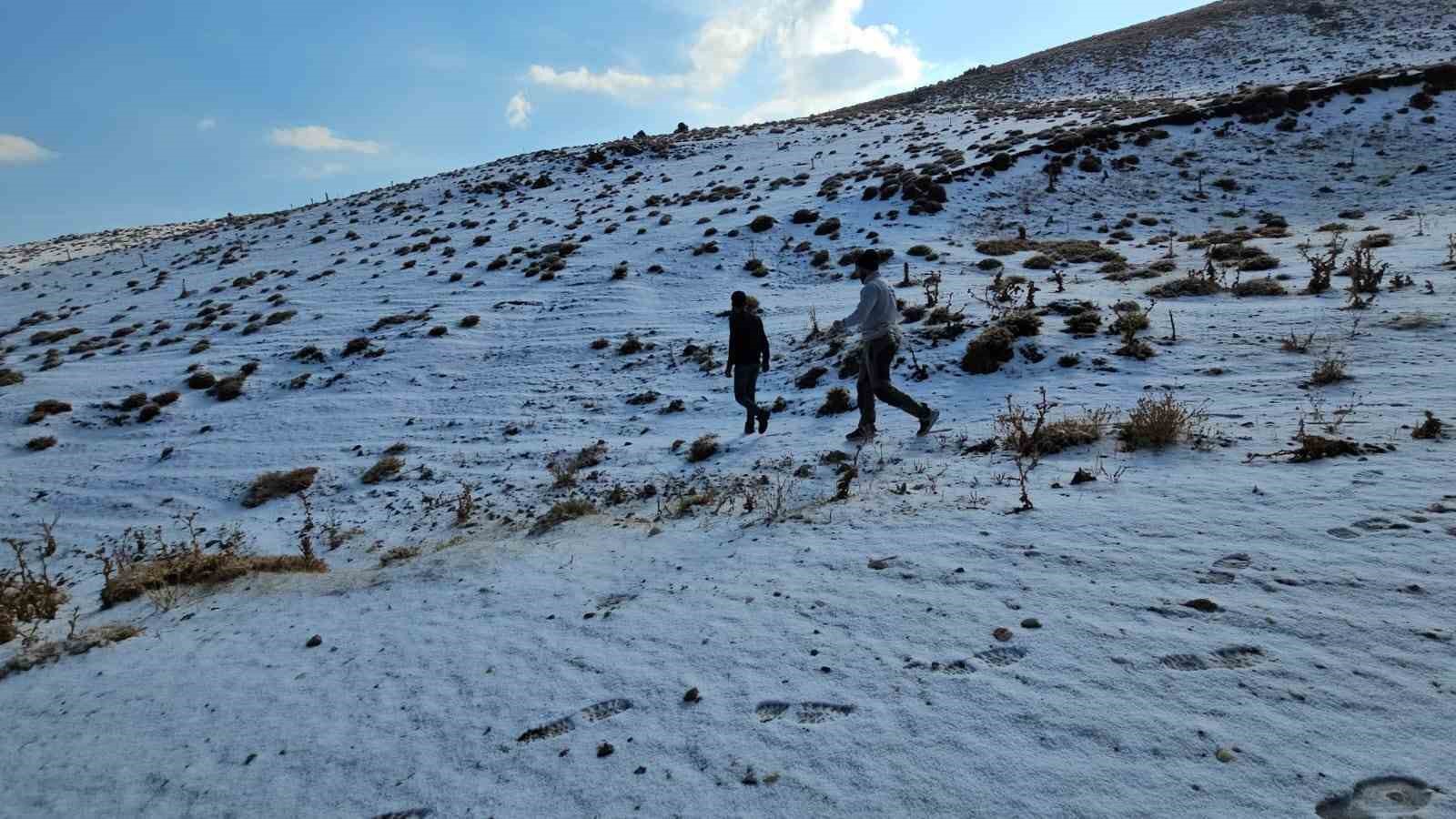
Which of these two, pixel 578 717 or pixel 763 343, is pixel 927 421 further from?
pixel 578 717

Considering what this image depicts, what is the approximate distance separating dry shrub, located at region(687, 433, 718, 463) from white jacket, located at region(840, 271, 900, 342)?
7.88 feet

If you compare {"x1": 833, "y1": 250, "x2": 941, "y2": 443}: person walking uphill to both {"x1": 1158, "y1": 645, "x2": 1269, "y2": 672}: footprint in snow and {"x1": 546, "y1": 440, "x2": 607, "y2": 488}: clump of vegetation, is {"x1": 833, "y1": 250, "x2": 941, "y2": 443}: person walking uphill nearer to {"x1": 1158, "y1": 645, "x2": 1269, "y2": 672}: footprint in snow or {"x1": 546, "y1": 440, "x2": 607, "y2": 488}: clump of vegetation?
{"x1": 546, "y1": 440, "x2": 607, "y2": 488}: clump of vegetation

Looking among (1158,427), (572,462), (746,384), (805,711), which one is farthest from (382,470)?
(1158,427)

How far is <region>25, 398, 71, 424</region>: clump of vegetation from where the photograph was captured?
13219 mm

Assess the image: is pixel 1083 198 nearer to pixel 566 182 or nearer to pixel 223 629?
pixel 223 629

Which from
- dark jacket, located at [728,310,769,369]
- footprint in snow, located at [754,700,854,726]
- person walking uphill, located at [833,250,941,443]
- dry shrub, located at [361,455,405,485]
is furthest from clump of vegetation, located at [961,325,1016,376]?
dry shrub, located at [361,455,405,485]

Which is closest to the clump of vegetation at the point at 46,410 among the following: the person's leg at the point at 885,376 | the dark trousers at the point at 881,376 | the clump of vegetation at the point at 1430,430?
the dark trousers at the point at 881,376

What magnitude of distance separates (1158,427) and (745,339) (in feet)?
14.6

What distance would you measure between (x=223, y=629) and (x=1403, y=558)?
802cm

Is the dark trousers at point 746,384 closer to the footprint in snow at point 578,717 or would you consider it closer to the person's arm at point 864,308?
the person's arm at point 864,308

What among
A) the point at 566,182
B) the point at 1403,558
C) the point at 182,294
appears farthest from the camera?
the point at 566,182

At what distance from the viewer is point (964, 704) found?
323cm

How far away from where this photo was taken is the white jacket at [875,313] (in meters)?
6.85

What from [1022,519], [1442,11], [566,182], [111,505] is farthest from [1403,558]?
[1442,11]
